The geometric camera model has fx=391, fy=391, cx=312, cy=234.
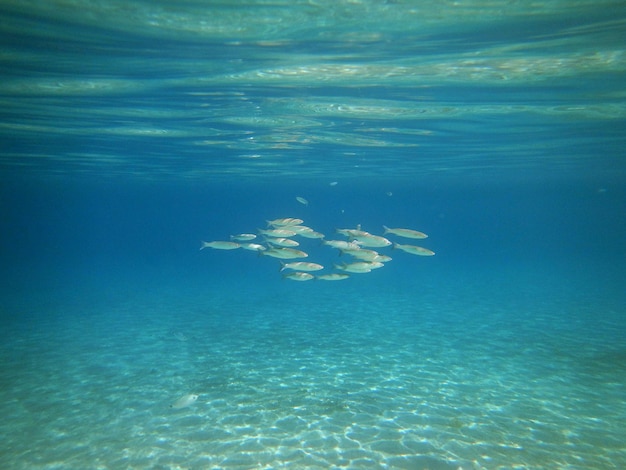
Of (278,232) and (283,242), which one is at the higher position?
(278,232)

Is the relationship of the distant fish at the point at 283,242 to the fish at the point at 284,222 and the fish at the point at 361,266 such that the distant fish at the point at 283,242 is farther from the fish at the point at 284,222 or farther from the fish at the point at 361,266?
the fish at the point at 361,266

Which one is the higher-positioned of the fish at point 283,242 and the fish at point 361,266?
the fish at point 283,242

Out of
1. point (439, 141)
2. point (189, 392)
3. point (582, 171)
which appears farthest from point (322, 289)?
point (582, 171)

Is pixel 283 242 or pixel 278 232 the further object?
pixel 283 242

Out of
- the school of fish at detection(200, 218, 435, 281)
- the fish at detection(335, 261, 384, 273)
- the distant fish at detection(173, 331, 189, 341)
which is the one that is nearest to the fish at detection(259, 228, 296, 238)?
the school of fish at detection(200, 218, 435, 281)

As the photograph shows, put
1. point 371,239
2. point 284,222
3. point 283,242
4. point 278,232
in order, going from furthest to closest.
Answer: point 283,242, point 278,232, point 284,222, point 371,239

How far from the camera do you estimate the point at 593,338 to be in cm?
1595

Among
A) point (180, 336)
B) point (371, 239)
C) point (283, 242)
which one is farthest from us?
point (180, 336)

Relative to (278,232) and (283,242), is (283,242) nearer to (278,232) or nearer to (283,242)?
(283,242)

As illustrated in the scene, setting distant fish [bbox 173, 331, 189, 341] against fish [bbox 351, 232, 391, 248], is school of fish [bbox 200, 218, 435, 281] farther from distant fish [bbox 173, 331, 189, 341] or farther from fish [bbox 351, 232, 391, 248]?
distant fish [bbox 173, 331, 189, 341]

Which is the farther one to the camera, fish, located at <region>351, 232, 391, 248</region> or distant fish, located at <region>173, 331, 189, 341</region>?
distant fish, located at <region>173, 331, 189, 341</region>

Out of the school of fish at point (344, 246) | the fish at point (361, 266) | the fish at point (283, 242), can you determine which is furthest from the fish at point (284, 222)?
the fish at point (361, 266)

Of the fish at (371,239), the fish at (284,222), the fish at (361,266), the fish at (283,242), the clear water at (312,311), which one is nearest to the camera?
the clear water at (312,311)

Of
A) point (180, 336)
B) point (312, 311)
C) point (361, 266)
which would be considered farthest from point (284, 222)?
point (312, 311)
